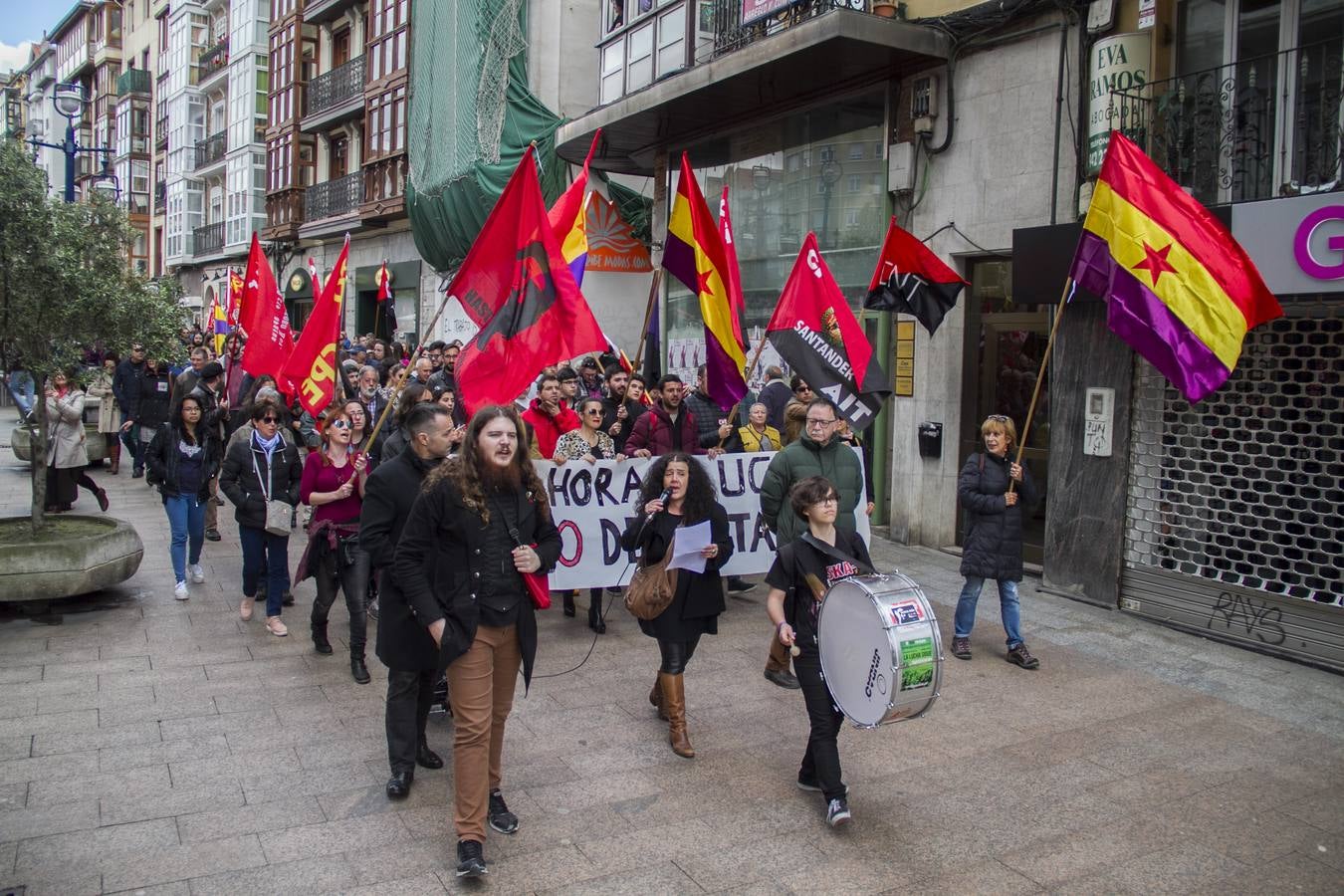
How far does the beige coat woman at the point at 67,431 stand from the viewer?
1163cm

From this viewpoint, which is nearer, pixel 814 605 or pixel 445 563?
pixel 445 563

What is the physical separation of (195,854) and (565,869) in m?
1.54

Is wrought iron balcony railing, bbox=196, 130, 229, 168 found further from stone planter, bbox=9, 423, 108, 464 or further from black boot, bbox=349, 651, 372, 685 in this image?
black boot, bbox=349, 651, 372, 685

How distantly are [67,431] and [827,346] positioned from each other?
8639 millimetres

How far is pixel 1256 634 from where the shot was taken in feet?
26.6

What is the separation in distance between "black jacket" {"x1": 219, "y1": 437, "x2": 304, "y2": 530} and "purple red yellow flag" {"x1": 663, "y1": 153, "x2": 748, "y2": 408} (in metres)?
3.34

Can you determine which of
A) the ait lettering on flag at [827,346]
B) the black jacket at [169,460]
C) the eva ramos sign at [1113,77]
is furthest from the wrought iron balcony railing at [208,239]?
the eva ramos sign at [1113,77]

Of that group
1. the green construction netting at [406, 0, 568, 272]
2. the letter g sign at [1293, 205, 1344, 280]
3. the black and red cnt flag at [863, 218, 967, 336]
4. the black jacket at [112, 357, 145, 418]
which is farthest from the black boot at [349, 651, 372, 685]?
the green construction netting at [406, 0, 568, 272]

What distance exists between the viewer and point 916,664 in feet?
14.8

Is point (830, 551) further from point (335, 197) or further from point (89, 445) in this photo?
point (335, 197)

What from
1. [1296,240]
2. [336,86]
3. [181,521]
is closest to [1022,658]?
[1296,240]

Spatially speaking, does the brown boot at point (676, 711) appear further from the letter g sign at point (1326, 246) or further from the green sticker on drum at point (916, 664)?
the letter g sign at point (1326, 246)

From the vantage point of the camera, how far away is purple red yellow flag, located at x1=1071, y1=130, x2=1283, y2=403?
6844 millimetres

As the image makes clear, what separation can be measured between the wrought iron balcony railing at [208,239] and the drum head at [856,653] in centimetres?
4156
